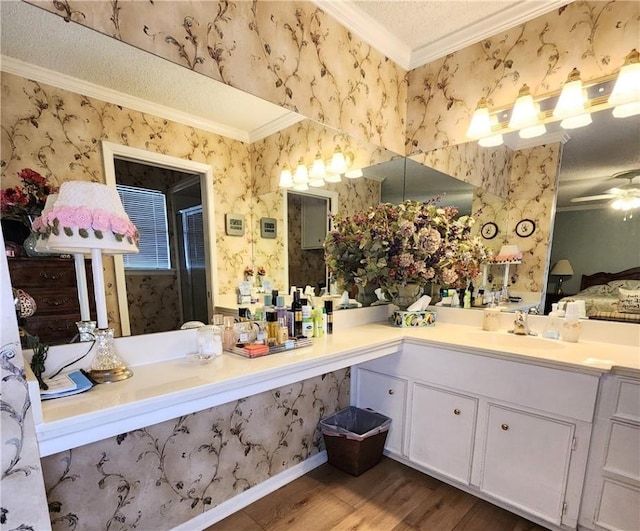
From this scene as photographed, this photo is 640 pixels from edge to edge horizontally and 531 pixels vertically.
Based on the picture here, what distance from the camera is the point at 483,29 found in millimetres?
1821

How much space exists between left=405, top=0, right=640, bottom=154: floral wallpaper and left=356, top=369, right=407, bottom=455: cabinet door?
1.58 meters

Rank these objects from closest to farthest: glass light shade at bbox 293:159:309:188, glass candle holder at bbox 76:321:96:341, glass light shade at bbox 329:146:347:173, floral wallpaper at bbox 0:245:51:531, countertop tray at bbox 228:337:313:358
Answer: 1. floral wallpaper at bbox 0:245:51:531
2. glass candle holder at bbox 76:321:96:341
3. countertop tray at bbox 228:337:313:358
4. glass light shade at bbox 293:159:309:188
5. glass light shade at bbox 329:146:347:173

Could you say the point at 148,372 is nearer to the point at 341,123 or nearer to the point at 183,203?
the point at 183,203

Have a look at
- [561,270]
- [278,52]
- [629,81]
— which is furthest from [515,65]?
[278,52]

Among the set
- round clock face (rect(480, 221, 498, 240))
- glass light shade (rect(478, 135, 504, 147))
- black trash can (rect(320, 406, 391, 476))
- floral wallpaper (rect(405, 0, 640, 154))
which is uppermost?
floral wallpaper (rect(405, 0, 640, 154))

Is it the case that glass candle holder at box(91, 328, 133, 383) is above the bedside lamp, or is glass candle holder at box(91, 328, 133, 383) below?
below

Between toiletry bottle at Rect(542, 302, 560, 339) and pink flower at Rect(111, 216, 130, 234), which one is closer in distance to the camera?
pink flower at Rect(111, 216, 130, 234)

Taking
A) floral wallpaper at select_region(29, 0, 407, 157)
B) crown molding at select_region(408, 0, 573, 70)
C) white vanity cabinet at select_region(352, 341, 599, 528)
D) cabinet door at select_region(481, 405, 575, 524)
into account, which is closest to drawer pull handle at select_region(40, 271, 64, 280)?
floral wallpaper at select_region(29, 0, 407, 157)

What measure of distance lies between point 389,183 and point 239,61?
1.23 metres

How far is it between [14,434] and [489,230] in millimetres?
A: 2229

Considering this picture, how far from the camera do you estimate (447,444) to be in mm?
1584

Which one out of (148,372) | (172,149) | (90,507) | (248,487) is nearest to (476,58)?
(172,149)

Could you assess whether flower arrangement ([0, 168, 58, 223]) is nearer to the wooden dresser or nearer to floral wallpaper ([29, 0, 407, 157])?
the wooden dresser

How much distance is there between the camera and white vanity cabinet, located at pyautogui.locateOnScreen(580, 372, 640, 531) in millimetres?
1138
